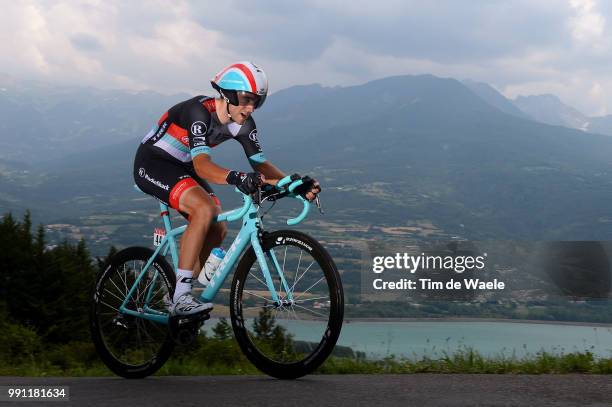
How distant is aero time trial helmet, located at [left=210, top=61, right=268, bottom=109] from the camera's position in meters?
5.88

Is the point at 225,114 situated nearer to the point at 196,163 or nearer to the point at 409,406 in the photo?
the point at 196,163

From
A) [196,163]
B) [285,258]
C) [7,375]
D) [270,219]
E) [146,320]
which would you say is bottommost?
[7,375]

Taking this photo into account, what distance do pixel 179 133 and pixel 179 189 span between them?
0.51 meters

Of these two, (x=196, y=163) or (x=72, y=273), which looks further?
(x=72, y=273)

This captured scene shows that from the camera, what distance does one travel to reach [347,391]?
5.25m

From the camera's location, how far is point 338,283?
5301 mm

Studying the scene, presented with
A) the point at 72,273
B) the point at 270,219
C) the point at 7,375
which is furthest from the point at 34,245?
the point at 270,219

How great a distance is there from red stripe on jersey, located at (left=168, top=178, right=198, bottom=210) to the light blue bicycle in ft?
1.01

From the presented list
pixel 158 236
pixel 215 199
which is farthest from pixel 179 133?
pixel 158 236

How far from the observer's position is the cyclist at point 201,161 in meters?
5.85

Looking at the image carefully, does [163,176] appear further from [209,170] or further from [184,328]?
[184,328]

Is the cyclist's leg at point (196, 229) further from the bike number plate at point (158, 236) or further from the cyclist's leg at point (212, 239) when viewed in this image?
Result: the bike number plate at point (158, 236)

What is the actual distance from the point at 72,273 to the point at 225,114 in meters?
57.3

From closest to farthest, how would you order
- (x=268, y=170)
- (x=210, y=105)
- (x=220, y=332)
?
(x=210, y=105)
(x=268, y=170)
(x=220, y=332)
